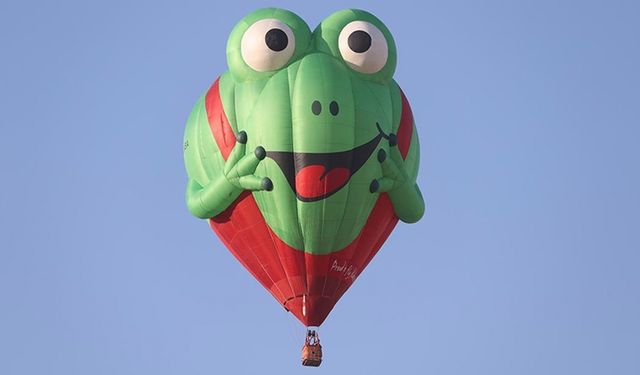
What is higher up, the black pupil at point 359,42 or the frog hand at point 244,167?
the black pupil at point 359,42

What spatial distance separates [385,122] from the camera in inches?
1907

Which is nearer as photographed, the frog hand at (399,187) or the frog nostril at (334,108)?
the frog nostril at (334,108)

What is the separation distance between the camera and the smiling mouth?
47625 mm

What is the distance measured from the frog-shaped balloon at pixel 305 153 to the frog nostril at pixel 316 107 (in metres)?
0.02

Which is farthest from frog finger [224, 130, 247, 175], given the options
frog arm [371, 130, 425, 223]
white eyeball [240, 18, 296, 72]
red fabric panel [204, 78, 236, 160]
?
frog arm [371, 130, 425, 223]

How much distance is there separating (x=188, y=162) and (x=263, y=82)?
3305 mm

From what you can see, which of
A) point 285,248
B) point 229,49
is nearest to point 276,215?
point 285,248

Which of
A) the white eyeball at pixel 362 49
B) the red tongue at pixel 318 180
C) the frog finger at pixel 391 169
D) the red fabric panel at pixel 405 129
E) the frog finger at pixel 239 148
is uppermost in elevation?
the white eyeball at pixel 362 49

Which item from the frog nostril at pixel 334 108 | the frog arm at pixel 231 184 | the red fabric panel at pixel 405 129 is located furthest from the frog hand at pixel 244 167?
the red fabric panel at pixel 405 129

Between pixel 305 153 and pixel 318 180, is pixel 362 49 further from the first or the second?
pixel 318 180

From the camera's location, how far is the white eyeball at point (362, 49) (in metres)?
48.4

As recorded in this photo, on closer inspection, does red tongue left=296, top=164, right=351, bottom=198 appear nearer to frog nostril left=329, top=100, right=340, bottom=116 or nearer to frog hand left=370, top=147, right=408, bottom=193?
frog hand left=370, top=147, right=408, bottom=193

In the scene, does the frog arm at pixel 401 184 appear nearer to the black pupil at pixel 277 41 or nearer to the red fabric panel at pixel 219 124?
the black pupil at pixel 277 41

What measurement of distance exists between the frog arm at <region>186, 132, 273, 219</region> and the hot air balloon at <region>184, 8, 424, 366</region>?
31mm
